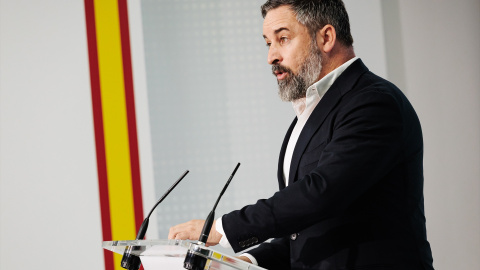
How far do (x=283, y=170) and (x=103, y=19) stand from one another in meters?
1.76

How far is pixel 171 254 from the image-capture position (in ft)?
4.57

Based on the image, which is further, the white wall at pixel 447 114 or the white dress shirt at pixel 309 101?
the white wall at pixel 447 114

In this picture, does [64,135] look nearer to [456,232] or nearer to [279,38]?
[279,38]

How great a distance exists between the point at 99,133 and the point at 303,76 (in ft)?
5.48

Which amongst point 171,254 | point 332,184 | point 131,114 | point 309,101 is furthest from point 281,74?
point 131,114

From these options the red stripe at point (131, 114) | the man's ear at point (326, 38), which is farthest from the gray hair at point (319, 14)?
the red stripe at point (131, 114)

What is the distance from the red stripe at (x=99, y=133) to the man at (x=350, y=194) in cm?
175

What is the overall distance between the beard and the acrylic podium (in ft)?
2.48

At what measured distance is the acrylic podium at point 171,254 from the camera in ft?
4.15

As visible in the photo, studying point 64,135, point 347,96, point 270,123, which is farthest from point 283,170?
point 64,135

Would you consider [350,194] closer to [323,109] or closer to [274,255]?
[323,109]

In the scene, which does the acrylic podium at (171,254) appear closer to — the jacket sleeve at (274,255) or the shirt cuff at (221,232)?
the shirt cuff at (221,232)

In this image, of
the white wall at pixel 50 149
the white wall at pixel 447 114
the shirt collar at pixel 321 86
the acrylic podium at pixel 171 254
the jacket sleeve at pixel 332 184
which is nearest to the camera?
the acrylic podium at pixel 171 254

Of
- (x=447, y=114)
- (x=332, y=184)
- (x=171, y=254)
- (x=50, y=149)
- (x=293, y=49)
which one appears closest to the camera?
(x=171, y=254)
